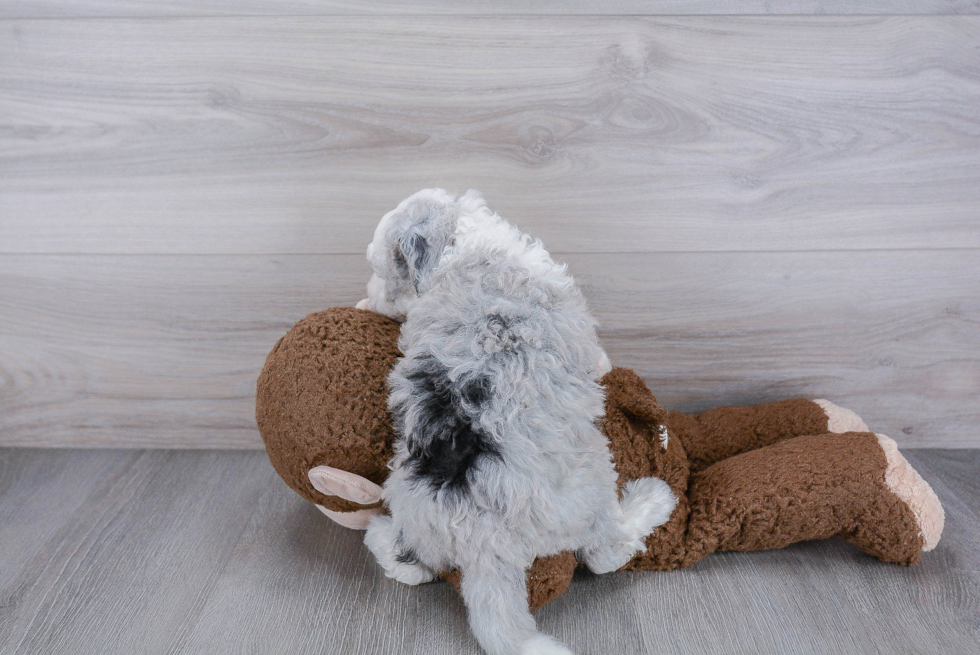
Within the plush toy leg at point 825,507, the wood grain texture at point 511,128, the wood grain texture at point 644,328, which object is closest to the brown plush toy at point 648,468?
the plush toy leg at point 825,507

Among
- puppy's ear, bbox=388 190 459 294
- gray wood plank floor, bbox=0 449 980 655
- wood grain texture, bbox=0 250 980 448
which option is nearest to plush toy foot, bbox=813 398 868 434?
wood grain texture, bbox=0 250 980 448

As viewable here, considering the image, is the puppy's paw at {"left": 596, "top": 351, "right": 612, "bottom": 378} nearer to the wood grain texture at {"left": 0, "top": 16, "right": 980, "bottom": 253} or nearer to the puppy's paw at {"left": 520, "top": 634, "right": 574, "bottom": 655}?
the wood grain texture at {"left": 0, "top": 16, "right": 980, "bottom": 253}

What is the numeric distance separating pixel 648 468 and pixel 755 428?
29cm

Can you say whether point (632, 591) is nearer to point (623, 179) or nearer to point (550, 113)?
point (623, 179)

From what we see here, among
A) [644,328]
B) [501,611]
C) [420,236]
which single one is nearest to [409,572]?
[501,611]

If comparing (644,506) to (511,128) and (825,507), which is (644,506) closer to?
(825,507)

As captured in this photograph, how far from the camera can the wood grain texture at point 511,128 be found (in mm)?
1156

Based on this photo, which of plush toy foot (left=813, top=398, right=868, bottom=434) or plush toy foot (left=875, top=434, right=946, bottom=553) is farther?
plush toy foot (left=813, top=398, right=868, bottom=434)

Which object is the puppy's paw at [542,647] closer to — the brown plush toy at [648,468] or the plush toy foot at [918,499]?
the brown plush toy at [648,468]

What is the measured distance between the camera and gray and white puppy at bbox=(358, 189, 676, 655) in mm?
842

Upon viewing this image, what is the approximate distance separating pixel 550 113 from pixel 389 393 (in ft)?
1.89

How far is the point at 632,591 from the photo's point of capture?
3.34 feet

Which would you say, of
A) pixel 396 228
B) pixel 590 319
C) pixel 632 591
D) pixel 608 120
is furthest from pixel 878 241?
pixel 396 228

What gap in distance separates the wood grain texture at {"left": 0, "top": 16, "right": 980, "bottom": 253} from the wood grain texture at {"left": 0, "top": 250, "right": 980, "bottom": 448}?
1.9 inches
